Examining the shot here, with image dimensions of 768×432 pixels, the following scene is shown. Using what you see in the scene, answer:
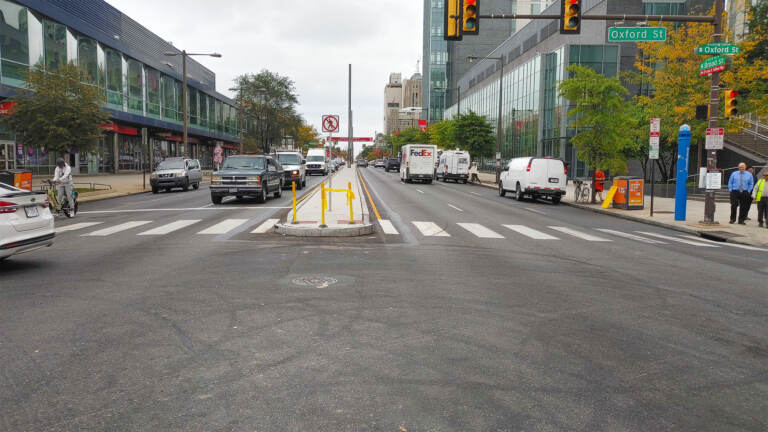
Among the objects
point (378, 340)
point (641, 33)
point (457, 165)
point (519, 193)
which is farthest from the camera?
point (457, 165)

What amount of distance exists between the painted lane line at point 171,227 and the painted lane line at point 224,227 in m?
0.82

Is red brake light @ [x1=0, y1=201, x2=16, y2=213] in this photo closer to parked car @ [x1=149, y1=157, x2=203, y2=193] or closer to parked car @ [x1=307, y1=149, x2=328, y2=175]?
parked car @ [x1=149, y1=157, x2=203, y2=193]

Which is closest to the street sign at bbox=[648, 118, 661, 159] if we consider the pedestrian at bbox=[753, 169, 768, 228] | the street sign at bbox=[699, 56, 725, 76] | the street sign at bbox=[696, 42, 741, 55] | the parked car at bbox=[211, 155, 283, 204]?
the street sign at bbox=[699, 56, 725, 76]

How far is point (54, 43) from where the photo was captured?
39.3m

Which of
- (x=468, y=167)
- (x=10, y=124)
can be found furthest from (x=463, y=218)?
(x=468, y=167)

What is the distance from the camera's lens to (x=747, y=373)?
4668 mm

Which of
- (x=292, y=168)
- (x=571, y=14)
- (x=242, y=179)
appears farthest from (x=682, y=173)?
(x=292, y=168)

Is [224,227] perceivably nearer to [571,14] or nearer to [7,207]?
[7,207]

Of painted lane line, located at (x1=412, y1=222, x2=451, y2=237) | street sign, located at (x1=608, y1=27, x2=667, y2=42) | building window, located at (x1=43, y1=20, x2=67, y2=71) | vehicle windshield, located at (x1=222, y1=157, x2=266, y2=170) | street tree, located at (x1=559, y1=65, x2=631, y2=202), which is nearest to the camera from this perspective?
painted lane line, located at (x1=412, y1=222, x2=451, y2=237)

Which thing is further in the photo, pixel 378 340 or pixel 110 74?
pixel 110 74

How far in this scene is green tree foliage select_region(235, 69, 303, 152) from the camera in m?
83.6

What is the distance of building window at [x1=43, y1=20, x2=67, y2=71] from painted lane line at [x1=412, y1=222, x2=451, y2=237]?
106ft

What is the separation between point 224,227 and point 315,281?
7.30m

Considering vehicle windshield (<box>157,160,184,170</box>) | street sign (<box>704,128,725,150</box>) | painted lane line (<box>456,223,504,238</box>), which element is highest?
street sign (<box>704,128,725,150</box>)
